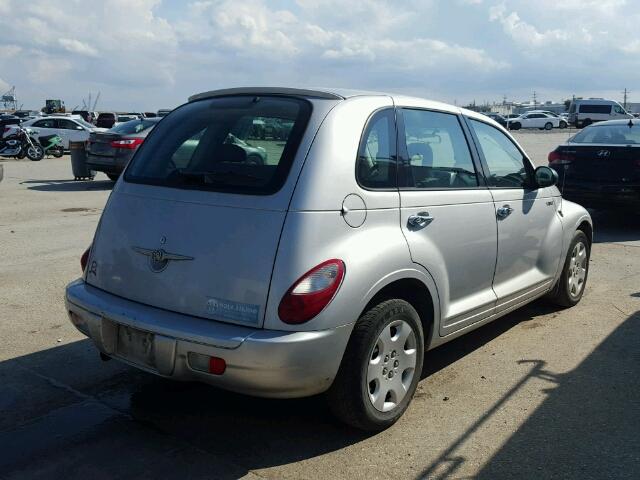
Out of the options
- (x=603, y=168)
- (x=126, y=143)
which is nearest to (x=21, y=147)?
(x=126, y=143)

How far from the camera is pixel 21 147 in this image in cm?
2203

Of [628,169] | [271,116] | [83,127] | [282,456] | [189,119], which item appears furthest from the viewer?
[83,127]

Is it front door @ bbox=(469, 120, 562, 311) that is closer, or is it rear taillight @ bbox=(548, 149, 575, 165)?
front door @ bbox=(469, 120, 562, 311)

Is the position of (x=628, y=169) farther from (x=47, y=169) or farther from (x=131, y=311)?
(x=47, y=169)

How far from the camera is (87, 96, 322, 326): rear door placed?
3166mm

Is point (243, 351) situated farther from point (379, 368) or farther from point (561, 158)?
point (561, 158)

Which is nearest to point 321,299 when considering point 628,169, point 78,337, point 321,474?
point 321,474

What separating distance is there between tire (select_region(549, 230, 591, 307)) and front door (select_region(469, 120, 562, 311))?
1.12 ft

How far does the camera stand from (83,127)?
26.1 m

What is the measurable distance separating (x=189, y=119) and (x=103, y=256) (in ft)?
3.21

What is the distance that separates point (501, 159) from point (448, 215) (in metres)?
1.11

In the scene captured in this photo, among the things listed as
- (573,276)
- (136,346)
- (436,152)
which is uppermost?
(436,152)

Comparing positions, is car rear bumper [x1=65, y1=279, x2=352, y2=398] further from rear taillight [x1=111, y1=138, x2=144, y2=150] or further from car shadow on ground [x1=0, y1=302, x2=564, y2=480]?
rear taillight [x1=111, y1=138, x2=144, y2=150]

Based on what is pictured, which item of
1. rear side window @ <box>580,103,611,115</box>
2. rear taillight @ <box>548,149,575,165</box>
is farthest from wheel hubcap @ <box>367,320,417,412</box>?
rear side window @ <box>580,103,611,115</box>
